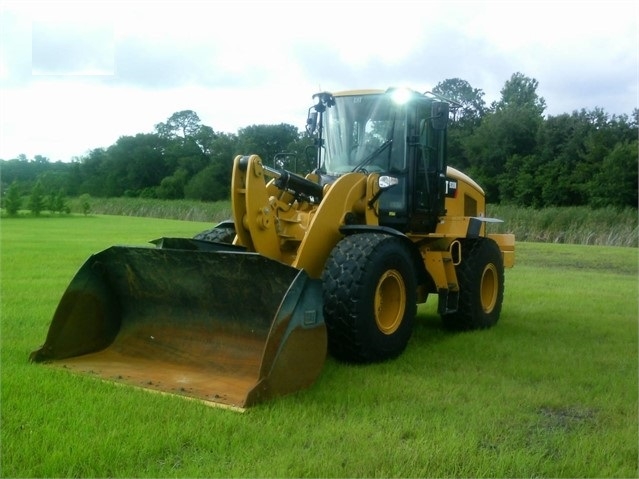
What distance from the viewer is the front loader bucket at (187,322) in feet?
16.7

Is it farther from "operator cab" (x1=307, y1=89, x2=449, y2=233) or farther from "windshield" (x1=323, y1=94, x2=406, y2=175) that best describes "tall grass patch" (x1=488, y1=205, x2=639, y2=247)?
"windshield" (x1=323, y1=94, x2=406, y2=175)

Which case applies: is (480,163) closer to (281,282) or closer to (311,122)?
(311,122)

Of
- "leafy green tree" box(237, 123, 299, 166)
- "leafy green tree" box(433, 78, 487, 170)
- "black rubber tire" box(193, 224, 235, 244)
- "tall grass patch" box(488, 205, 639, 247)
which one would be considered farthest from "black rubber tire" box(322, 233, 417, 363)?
"leafy green tree" box(433, 78, 487, 170)

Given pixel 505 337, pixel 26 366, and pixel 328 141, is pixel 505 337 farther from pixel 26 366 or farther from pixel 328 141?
pixel 26 366

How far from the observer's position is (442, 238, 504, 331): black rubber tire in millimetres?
7984

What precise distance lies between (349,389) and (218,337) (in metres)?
1.21

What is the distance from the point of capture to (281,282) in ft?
18.2

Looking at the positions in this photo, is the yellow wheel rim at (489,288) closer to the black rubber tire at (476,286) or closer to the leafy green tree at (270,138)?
the black rubber tire at (476,286)

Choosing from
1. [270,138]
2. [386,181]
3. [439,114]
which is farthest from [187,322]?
[270,138]

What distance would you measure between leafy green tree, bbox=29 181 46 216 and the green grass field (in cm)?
3351

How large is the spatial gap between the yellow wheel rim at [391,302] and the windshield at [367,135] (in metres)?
1.43

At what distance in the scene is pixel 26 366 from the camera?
555cm

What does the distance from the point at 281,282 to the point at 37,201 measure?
120ft

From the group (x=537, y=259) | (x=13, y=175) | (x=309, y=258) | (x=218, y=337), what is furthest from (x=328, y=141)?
(x=13, y=175)
